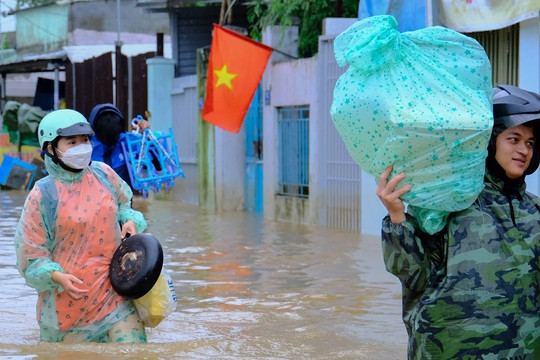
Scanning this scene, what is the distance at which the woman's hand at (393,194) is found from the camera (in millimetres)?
3281

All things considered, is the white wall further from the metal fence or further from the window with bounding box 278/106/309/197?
the window with bounding box 278/106/309/197

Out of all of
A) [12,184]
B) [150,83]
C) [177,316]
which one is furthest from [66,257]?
[12,184]

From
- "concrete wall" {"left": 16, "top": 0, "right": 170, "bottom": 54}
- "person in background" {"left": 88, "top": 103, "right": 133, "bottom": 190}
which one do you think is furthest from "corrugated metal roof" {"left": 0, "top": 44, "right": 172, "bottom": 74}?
"person in background" {"left": 88, "top": 103, "right": 133, "bottom": 190}

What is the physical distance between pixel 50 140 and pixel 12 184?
63.2 feet

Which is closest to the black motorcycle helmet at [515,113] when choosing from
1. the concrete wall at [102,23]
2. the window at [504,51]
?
the window at [504,51]

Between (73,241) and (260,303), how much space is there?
9.65 feet

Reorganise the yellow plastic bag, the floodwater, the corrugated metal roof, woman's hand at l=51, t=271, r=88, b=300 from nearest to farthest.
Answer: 1. woman's hand at l=51, t=271, r=88, b=300
2. the yellow plastic bag
3. the floodwater
4. the corrugated metal roof

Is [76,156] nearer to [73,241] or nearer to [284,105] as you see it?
[73,241]

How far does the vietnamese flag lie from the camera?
51.1 ft

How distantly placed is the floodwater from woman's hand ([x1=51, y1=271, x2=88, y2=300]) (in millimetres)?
363

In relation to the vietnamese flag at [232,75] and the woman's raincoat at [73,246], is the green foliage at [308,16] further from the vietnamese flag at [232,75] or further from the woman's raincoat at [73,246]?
the woman's raincoat at [73,246]

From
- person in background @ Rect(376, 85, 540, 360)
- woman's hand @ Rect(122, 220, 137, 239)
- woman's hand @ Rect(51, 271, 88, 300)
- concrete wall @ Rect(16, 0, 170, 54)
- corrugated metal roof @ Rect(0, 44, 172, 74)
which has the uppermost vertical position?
concrete wall @ Rect(16, 0, 170, 54)

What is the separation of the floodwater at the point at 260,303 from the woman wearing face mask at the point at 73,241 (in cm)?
13

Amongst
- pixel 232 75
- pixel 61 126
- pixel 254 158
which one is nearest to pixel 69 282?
pixel 61 126
